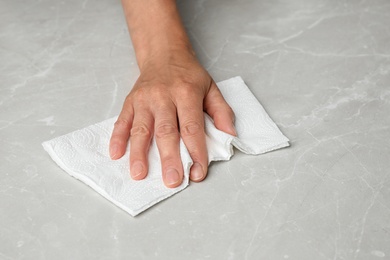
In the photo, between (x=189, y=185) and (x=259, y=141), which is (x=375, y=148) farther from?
(x=189, y=185)

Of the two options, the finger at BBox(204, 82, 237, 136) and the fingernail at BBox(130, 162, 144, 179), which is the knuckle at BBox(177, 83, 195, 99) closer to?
the finger at BBox(204, 82, 237, 136)

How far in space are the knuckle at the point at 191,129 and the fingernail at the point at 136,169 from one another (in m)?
0.09

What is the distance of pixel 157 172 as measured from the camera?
1042 millimetres

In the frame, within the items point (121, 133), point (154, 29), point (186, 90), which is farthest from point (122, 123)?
point (154, 29)

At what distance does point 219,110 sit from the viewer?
1127mm

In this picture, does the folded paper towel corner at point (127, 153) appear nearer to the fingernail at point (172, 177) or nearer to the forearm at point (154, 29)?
the fingernail at point (172, 177)

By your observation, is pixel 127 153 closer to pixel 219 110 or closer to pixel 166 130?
pixel 166 130

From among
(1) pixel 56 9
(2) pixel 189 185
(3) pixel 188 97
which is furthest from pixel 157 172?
(1) pixel 56 9

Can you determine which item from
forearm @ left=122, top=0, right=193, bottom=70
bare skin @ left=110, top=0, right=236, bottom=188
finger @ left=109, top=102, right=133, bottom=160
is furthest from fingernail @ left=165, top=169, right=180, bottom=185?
forearm @ left=122, top=0, right=193, bottom=70

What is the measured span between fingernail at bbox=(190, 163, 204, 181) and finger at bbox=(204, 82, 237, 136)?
94mm

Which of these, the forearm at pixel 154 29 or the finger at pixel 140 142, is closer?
the finger at pixel 140 142

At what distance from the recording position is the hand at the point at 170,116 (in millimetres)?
1038

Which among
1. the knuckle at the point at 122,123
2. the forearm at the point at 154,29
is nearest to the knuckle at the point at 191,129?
the knuckle at the point at 122,123

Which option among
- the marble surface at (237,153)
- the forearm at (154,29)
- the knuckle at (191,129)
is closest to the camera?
the marble surface at (237,153)
